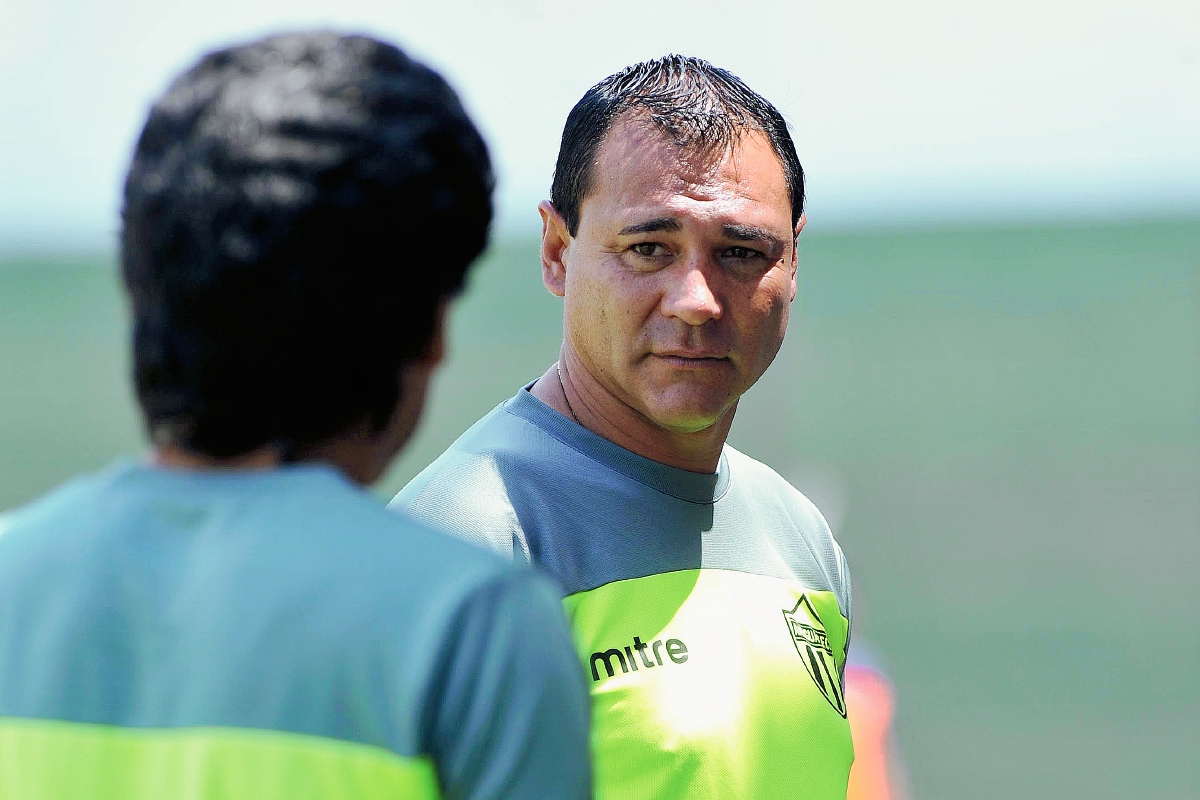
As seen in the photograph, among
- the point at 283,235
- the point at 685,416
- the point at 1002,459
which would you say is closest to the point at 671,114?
the point at 685,416

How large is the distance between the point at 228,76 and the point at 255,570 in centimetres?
37

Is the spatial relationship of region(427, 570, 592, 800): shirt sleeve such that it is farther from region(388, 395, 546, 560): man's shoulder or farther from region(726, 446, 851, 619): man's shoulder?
region(726, 446, 851, 619): man's shoulder

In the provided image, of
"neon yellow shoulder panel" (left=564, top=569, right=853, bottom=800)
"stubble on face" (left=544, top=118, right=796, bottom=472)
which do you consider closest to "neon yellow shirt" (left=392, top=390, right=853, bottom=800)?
"neon yellow shoulder panel" (left=564, top=569, right=853, bottom=800)

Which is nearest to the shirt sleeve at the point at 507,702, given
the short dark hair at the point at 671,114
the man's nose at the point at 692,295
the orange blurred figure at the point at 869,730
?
the man's nose at the point at 692,295

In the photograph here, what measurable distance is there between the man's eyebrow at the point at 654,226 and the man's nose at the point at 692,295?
0.06 metres

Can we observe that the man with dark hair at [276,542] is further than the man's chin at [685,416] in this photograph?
No

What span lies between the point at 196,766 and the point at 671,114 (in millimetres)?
1361

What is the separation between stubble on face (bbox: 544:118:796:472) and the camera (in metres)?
1.97

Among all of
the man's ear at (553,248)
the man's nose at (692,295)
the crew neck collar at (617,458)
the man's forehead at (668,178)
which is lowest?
the crew neck collar at (617,458)

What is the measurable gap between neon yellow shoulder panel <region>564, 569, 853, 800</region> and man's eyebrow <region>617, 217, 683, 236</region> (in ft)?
1.65

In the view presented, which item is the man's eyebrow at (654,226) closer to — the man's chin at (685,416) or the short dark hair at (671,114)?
the short dark hair at (671,114)

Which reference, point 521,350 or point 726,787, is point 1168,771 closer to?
point 521,350

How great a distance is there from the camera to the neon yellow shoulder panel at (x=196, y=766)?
916 mm

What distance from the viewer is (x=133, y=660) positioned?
946 mm
